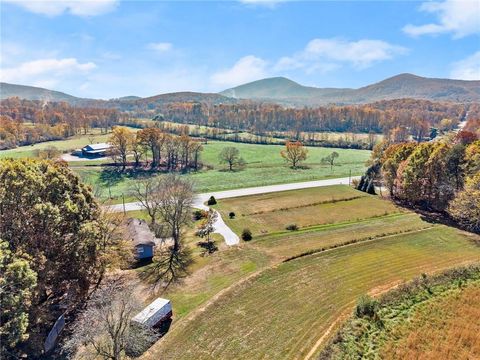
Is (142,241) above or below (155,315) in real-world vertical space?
above

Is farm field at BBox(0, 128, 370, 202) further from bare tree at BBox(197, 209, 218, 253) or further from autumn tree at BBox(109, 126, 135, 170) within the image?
bare tree at BBox(197, 209, 218, 253)

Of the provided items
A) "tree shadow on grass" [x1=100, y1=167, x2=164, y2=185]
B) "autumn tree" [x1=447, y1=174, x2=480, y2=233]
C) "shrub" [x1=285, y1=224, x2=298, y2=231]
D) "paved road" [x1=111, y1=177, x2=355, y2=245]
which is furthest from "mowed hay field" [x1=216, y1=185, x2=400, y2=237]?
"tree shadow on grass" [x1=100, y1=167, x2=164, y2=185]

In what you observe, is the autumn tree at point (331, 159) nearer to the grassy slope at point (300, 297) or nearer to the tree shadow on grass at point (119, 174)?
the tree shadow on grass at point (119, 174)

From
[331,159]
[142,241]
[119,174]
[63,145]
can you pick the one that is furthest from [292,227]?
[63,145]

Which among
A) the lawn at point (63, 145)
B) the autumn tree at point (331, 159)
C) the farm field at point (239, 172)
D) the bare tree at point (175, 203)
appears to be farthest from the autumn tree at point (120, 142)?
the autumn tree at point (331, 159)

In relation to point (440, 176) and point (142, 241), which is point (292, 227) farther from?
point (440, 176)

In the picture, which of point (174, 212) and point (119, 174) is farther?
point (119, 174)

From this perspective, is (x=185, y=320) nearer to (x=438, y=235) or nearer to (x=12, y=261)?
(x=12, y=261)
